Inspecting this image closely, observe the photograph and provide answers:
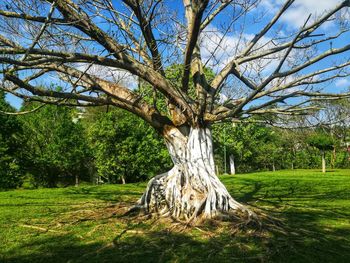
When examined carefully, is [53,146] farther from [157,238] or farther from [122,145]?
[157,238]

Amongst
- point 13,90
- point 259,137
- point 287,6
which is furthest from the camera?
point 259,137

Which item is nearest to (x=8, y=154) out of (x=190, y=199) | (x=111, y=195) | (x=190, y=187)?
(x=111, y=195)

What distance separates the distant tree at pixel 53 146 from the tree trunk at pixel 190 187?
20.2m

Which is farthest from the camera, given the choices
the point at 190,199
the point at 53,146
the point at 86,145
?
the point at 86,145

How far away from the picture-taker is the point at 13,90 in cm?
757

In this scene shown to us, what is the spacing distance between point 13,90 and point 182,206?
4.06m

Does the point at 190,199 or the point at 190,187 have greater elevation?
the point at 190,187

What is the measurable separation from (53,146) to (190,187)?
2121 centimetres

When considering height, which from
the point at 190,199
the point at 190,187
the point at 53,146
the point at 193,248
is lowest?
the point at 193,248

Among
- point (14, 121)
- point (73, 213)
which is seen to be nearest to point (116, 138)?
point (14, 121)

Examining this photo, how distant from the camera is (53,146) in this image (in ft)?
87.1

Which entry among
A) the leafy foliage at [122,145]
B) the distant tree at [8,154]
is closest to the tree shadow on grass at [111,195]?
the leafy foliage at [122,145]

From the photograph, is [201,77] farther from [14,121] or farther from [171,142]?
[14,121]

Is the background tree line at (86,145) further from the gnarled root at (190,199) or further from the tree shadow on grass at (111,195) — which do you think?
the gnarled root at (190,199)
